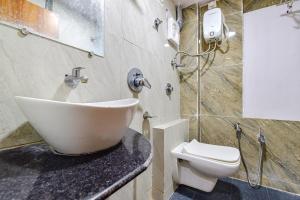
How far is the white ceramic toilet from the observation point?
1.21 metres

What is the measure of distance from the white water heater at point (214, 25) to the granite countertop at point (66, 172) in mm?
1566

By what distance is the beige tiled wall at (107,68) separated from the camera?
51cm

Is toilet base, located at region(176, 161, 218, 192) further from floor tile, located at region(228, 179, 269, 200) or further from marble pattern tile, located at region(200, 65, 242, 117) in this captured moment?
marble pattern tile, located at region(200, 65, 242, 117)

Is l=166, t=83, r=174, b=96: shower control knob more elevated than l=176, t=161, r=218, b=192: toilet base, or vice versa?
l=166, t=83, r=174, b=96: shower control knob

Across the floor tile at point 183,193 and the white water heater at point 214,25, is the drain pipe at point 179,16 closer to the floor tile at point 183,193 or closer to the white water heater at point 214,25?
the white water heater at point 214,25

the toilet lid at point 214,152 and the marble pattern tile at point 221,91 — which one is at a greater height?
the marble pattern tile at point 221,91

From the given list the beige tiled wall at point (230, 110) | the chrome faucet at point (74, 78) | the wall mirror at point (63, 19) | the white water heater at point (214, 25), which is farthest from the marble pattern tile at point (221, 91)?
the chrome faucet at point (74, 78)

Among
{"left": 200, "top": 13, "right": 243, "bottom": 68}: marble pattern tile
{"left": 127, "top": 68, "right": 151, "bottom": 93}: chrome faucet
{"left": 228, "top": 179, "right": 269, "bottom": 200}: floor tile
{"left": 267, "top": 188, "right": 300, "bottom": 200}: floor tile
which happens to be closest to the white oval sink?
{"left": 127, "top": 68, "right": 151, "bottom": 93}: chrome faucet

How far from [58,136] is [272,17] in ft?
6.88

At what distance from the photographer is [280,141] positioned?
4.91ft

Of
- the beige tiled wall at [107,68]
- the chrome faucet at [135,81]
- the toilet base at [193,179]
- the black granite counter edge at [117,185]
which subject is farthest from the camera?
the toilet base at [193,179]

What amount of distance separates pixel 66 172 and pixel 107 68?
0.65m

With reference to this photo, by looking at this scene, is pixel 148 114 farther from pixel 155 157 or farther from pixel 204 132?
pixel 204 132

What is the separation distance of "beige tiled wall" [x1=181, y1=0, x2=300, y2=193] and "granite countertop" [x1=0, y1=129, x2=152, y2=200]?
1498mm
